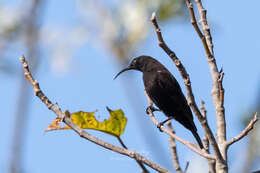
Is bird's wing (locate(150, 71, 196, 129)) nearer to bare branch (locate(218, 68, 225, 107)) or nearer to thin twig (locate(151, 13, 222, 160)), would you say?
bare branch (locate(218, 68, 225, 107))

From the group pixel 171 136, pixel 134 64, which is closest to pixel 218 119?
pixel 171 136

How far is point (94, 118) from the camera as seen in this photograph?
3.24 meters

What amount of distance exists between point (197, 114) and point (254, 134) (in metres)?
1.90

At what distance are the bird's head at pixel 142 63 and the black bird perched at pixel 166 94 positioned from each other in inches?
0.8

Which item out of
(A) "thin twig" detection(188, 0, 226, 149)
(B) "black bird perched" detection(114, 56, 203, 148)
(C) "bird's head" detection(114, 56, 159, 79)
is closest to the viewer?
(A) "thin twig" detection(188, 0, 226, 149)

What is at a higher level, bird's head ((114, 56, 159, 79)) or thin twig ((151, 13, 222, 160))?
bird's head ((114, 56, 159, 79))

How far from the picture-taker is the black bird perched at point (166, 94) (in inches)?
205

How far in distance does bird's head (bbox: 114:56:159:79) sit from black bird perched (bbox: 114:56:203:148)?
2 cm

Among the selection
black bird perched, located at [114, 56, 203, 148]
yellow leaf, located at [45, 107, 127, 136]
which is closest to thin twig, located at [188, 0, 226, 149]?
yellow leaf, located at [45, 107, 127, 136]

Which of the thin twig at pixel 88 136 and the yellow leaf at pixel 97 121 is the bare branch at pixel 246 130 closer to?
the thin twig at pixel 88 136

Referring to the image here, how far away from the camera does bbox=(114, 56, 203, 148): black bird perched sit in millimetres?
5199

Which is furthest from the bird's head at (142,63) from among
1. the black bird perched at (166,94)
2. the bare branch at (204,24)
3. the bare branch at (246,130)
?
the bare branch at (246,130)

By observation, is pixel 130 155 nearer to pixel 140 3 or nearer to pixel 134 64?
pixel 140 3

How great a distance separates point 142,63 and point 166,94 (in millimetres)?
790
